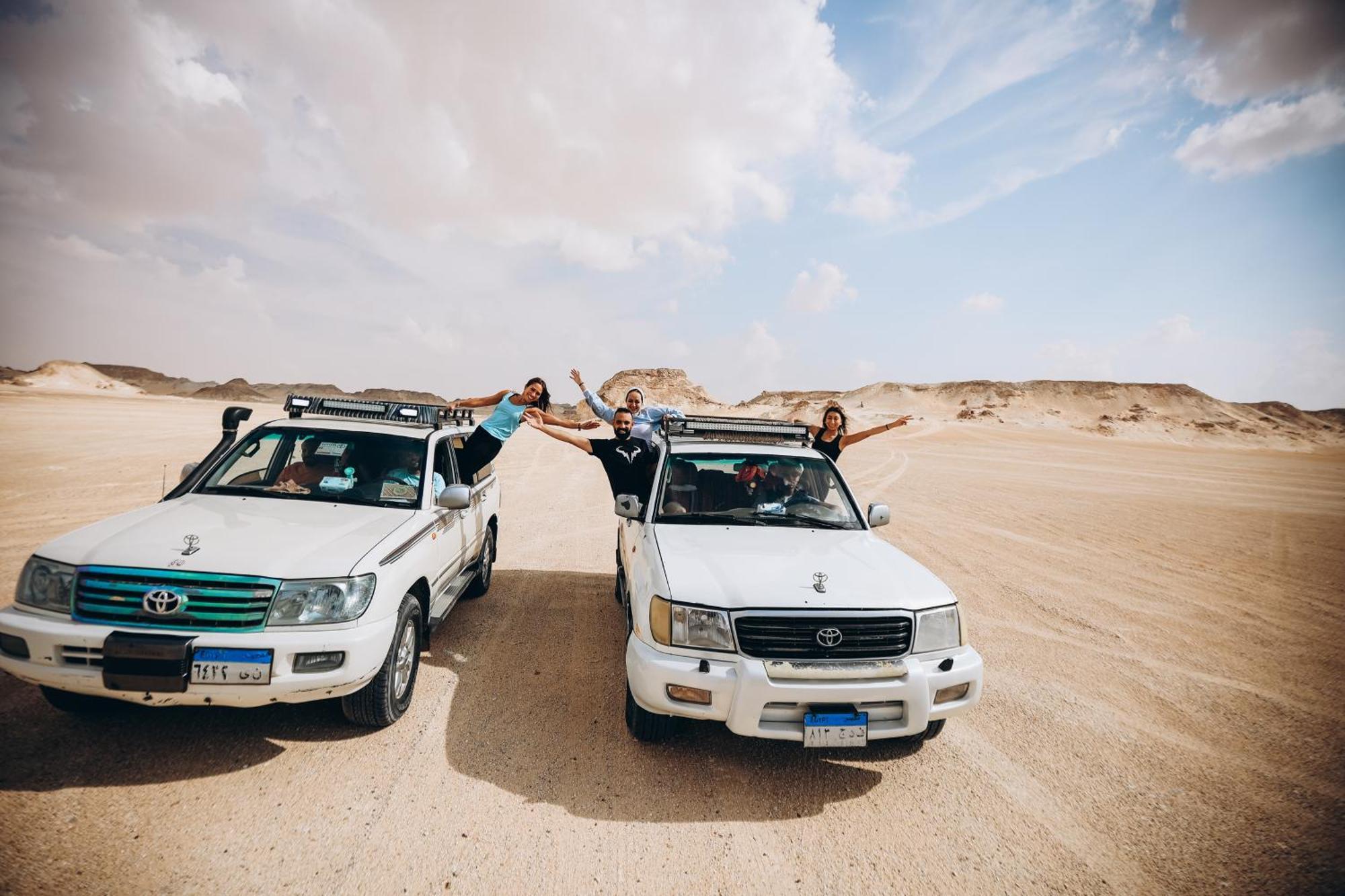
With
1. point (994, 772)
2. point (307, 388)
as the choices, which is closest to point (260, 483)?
point (994, 772)

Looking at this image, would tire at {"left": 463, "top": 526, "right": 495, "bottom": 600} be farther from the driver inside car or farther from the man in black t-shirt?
the driver inside car

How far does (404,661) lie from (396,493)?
130cm

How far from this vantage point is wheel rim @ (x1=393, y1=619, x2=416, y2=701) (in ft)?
11.9

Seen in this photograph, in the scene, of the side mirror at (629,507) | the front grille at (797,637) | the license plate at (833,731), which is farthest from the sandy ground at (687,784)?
the side mirror at (629,507)

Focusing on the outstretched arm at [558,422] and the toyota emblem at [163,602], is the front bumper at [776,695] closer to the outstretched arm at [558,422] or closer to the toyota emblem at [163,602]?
the toyota emblem at [163,602]

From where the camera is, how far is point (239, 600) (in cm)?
301

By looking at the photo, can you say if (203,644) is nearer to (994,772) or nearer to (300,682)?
(300,682)

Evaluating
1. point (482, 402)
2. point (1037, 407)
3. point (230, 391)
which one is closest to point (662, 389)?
point (1037, 407)

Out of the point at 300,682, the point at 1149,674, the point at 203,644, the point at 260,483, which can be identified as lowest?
the point at 1149,674

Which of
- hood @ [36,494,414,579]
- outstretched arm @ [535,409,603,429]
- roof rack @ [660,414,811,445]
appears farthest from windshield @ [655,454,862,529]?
hood @ [36,494,414,579]

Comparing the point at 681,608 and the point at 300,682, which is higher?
the point at 681,608

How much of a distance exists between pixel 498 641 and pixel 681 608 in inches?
100

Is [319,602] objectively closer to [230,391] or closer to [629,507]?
[629,507]

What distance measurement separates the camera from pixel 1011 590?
23.6 ft
